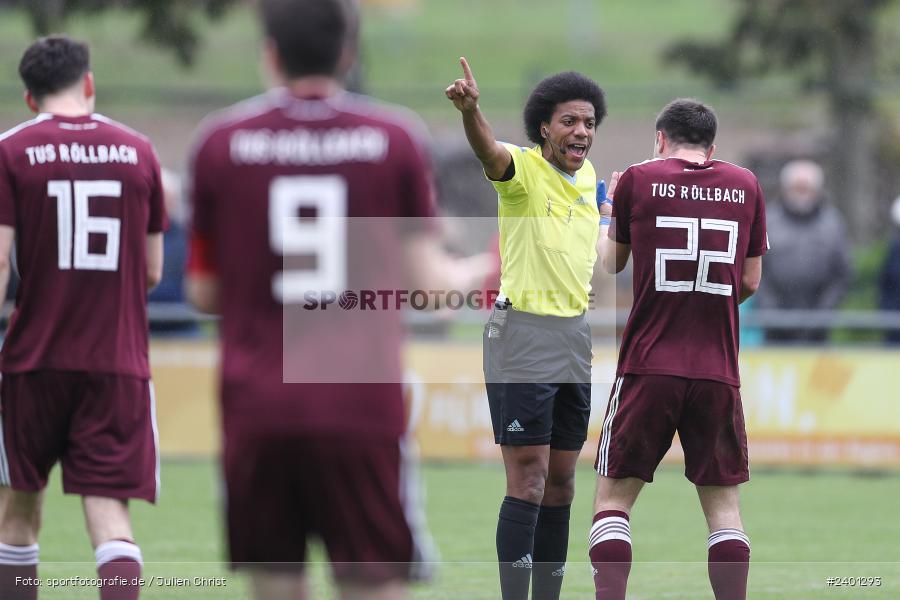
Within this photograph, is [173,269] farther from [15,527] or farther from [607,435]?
[607,435]

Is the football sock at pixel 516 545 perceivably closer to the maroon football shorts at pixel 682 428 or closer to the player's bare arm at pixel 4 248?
the maroon football shorts at pixel 682 428

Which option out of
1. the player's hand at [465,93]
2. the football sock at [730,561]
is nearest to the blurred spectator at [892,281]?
the football sock at [730,561]

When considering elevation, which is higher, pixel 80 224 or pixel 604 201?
pixel 604 201

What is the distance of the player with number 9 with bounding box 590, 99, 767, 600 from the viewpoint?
573 cm

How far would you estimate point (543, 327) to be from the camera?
6254mm

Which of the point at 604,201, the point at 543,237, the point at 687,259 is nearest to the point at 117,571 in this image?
the point at 543,237

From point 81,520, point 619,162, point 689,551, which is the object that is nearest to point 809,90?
point 619,162

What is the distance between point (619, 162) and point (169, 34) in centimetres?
717

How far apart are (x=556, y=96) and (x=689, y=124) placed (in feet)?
2.38

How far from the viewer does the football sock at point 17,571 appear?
5.44 meters

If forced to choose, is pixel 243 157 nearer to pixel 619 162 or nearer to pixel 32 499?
pixel 32 499

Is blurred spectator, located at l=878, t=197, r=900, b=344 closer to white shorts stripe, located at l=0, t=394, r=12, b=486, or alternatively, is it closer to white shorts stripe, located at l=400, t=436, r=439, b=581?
white shorts stripe, located at l=0, t=394, r=12, b=486

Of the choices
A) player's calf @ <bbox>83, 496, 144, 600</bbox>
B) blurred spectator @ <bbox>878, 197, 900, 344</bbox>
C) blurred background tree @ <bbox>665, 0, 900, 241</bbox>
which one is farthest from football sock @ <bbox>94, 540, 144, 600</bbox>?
blurred background tree @ <bbox>665, 0, 900, 241</bbox>

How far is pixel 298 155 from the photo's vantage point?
361 cm
